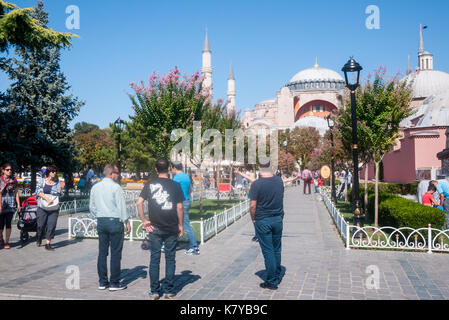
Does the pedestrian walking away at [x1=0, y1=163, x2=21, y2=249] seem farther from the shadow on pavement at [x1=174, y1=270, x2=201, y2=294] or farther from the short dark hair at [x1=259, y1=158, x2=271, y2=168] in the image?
the short dark hair at [x1=259, y1=158, x2=271, y2=168]

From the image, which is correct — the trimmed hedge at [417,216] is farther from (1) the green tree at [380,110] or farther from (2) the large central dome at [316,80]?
(2) the large central dome at [316,80]

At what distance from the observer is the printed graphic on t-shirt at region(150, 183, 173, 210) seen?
5004 mm

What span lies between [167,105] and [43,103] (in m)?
11.6

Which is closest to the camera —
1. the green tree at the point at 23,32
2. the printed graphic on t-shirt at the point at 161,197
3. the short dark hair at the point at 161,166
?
the printed graphic on t-shirt at the point at 161,197

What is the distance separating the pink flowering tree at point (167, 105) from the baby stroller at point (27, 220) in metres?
4.75

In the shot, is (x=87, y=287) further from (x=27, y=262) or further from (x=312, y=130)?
(x=312, y=130)

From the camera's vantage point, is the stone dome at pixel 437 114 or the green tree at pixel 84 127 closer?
the stone dome at pixel 437 114

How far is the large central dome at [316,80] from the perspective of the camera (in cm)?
8800

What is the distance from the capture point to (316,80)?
291ft

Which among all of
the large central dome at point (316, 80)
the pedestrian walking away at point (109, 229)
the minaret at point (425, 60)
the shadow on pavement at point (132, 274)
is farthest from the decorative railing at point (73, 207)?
the large central dome at point (316, 80)

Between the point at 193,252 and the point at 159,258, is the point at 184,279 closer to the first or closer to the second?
the point at 159,258

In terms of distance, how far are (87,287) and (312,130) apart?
52.0m

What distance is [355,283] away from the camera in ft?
18.5
